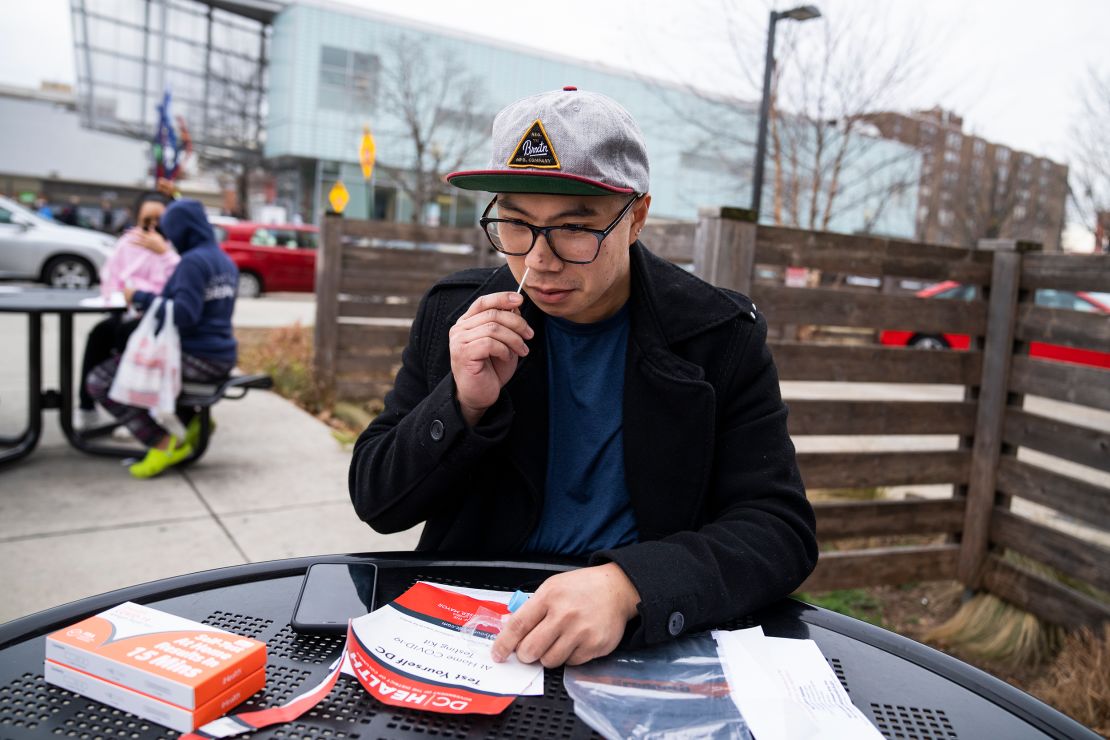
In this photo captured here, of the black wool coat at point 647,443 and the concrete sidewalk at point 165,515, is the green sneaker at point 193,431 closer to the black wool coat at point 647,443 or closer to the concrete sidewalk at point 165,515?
the concrete sidewalk at point 165,515

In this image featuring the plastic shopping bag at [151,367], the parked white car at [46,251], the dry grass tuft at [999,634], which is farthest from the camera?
the parked white car at [46,251]

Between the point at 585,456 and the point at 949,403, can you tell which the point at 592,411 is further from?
the point at 949,403

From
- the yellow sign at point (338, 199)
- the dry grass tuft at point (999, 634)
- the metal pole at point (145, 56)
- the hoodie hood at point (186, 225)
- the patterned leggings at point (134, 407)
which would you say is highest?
the metal pole at point (145, 56)

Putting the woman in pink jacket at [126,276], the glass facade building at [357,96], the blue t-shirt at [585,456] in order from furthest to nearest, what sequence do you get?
the glass facade building at [357,96]
the woman in pink jacket at [126,276]
the blue t-shirt at [585,456]

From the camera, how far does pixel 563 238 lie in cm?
148

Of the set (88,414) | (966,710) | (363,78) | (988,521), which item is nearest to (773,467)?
(966,710)

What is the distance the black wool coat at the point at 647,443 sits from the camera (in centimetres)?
149

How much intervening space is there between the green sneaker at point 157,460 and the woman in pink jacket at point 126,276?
1.01 meters

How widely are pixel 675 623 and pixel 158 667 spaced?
70cm

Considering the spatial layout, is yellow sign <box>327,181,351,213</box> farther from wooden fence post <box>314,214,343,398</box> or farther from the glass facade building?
the glass facade building

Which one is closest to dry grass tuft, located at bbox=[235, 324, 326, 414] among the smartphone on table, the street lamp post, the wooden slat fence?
the wooden slat fence

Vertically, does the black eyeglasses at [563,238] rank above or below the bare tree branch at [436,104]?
below

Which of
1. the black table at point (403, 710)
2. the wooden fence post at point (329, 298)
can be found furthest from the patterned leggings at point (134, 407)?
the black table at point (403, 710)

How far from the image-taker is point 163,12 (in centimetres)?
3425
